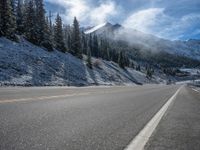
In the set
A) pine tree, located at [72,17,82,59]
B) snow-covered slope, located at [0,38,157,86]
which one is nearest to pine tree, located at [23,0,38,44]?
snow-covered slope, located at [0,38,157,86]

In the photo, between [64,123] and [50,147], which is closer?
[50,147]

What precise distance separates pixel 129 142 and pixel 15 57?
39.9 metres

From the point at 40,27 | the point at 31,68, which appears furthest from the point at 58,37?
the point at 31,68

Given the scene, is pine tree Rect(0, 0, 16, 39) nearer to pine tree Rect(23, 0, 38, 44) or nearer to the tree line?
the tree line

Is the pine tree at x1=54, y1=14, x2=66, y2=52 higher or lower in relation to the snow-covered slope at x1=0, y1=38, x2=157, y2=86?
higher

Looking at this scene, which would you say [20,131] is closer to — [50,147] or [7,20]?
[50,147]

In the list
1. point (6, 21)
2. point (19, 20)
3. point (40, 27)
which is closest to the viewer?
point (6, 21)

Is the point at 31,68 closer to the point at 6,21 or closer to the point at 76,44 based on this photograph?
the point at 6,21

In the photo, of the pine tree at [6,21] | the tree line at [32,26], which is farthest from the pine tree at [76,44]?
the pine tree at [6,21]

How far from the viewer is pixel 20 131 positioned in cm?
440

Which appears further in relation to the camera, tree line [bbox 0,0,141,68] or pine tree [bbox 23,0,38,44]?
pine tree [bbox 23,0,38,44]

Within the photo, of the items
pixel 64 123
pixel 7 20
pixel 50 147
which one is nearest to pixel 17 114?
pixel 64 123

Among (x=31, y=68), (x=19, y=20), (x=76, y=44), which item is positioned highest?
(x=19, y=20)

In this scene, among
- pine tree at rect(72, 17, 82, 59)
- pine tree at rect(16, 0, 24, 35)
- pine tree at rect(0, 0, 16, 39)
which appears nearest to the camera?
pine tree at rect(0, 0, 16, 39)
